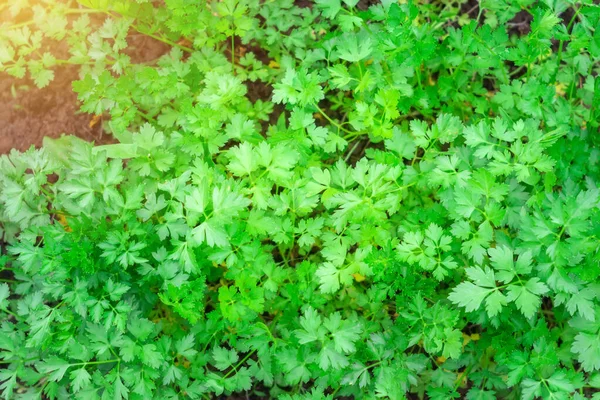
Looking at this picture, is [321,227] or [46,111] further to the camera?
[46,111]

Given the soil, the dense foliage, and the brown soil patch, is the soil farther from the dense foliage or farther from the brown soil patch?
the dense foliage

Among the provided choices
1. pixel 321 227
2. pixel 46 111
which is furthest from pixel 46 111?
pixel 321 227

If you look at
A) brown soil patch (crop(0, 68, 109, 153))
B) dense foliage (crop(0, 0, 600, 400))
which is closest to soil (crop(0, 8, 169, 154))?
brown soil patch (crop(0, 68, 109, 153))

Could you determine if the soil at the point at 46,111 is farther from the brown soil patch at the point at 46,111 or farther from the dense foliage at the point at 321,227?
the dense foliage at the point at 321,227

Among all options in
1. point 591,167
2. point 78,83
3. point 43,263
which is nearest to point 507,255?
point 591,167

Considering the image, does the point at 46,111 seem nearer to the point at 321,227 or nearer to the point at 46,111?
the point at 46,111

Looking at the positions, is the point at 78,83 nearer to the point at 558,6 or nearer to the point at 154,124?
the point at 154,124

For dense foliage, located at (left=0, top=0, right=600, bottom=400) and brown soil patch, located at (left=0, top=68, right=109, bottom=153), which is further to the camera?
brown soil patch, located at (left=0, top=68, right=109, bottom=153)

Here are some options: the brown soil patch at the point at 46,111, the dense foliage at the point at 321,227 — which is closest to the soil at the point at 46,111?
the brown soil patch at the point at 46,111

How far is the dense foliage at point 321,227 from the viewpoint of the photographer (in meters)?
2.50

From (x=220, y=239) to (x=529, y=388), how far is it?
5.09ft

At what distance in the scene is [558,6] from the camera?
2770 mm

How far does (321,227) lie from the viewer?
9.21ft

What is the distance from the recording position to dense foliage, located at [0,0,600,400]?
250 centimetres
